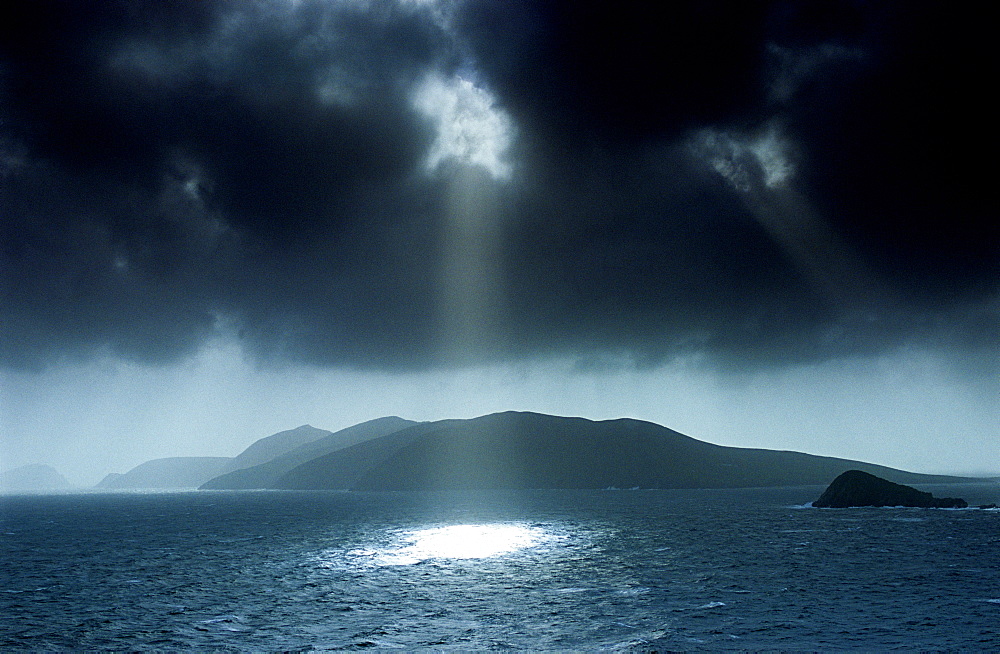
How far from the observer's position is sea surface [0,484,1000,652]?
140 feet

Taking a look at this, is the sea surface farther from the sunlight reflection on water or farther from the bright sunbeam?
the bright sunbeam

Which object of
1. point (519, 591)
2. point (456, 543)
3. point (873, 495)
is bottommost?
point (456, 543)

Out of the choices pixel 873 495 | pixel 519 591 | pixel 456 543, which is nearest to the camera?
pixel 519 591

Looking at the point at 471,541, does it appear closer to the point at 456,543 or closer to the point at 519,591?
the point at 456,543

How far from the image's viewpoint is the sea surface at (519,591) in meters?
42.7

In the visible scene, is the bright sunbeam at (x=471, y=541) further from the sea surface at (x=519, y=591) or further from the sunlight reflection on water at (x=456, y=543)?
the sea surface at (x=519, y=591)

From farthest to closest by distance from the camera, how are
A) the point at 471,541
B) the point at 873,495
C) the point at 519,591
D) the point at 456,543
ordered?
the point at 873,495 < the point at 471,541 < the point at 456,543 < the point at 519,591

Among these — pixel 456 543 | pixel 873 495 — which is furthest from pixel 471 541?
pixel 873 495

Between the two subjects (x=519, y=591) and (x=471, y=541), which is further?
(x=471, y=541)

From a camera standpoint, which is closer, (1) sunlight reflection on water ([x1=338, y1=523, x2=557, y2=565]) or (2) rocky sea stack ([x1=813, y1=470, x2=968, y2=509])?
(1) sunlight reflection on water ([x1=338, y1=523, x2=557, y2=565])

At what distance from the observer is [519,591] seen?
198 feet

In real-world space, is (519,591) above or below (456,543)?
above

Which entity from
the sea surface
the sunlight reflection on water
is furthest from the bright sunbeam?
the sea surface

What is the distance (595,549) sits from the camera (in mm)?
91688
